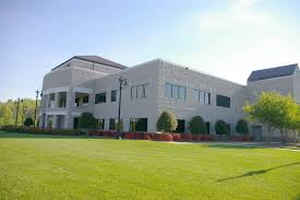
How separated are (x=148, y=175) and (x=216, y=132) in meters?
29.6

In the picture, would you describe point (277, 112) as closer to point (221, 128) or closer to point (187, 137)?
point (221, 128)

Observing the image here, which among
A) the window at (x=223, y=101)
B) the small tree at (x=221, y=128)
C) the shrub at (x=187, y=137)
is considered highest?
the window at (x=223, y=101)

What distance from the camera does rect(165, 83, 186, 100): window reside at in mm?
30081

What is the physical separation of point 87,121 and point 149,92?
11211 mm

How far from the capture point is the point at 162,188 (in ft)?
18.1

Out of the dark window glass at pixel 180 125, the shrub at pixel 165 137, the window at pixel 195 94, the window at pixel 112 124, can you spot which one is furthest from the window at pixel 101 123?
the shrub at pixel 165 137

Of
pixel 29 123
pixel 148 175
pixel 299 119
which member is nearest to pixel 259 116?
pixel 299 119

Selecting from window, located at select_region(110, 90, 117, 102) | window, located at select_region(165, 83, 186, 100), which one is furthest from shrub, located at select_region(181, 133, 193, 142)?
window, located at select_region(110, 90, 117, 102)

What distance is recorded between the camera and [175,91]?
102 feet

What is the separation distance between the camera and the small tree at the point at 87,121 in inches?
1390

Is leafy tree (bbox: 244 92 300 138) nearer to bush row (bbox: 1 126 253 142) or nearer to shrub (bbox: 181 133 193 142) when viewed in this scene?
bush row (bbox: 1 126 253 142)

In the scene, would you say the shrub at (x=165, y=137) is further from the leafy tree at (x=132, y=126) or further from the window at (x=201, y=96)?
the window at (x=201, y=96)

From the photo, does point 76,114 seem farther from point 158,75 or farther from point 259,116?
point 259,116

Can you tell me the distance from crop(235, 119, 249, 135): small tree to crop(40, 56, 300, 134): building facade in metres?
1.34
